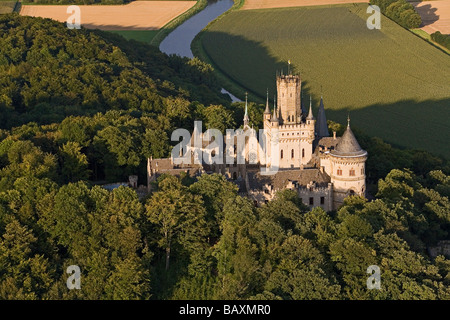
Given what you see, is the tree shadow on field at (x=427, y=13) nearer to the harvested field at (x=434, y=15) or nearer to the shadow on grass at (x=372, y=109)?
the harvested field at (x=434, y=15)

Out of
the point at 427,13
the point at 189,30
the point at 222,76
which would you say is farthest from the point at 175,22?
the point at 427,13

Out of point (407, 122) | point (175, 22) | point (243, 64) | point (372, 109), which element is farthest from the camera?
point (175, 22)

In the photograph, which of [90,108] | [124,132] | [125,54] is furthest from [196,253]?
[125,54]

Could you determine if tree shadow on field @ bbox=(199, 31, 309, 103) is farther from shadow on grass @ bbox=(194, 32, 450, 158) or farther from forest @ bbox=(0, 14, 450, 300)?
forest @ bbox=(0, 14, 450, 300)

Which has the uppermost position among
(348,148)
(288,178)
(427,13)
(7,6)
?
(7,6)

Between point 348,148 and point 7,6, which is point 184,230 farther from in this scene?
point 7,6
